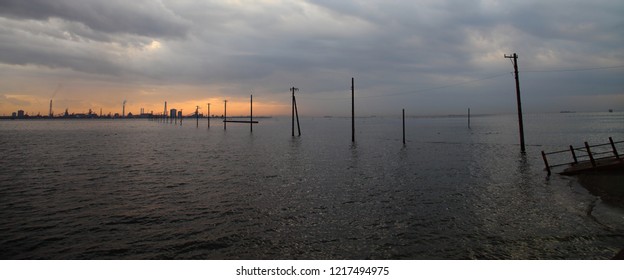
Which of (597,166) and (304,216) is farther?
(597,166)

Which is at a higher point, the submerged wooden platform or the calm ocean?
the submerged wooden platform

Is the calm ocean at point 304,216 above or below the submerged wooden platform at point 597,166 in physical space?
below

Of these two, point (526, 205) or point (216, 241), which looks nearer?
point (216, 241)

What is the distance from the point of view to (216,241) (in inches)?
386

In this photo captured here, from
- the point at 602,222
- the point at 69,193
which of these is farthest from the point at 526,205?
the point at 69,193

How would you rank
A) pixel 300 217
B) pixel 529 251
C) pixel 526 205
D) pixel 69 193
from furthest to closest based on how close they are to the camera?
pixel 69 193
pixel 526 205
pixel 300 217
pixel 529 251

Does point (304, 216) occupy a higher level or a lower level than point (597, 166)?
lower

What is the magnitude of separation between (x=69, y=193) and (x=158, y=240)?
9507 mm

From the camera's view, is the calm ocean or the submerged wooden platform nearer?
the calm ocean

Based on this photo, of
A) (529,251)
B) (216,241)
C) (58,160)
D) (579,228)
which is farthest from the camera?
(58,160)

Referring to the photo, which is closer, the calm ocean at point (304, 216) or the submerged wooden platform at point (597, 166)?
the calm ocean at point (304, 216)

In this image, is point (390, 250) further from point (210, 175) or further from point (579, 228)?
point (210, 175)
